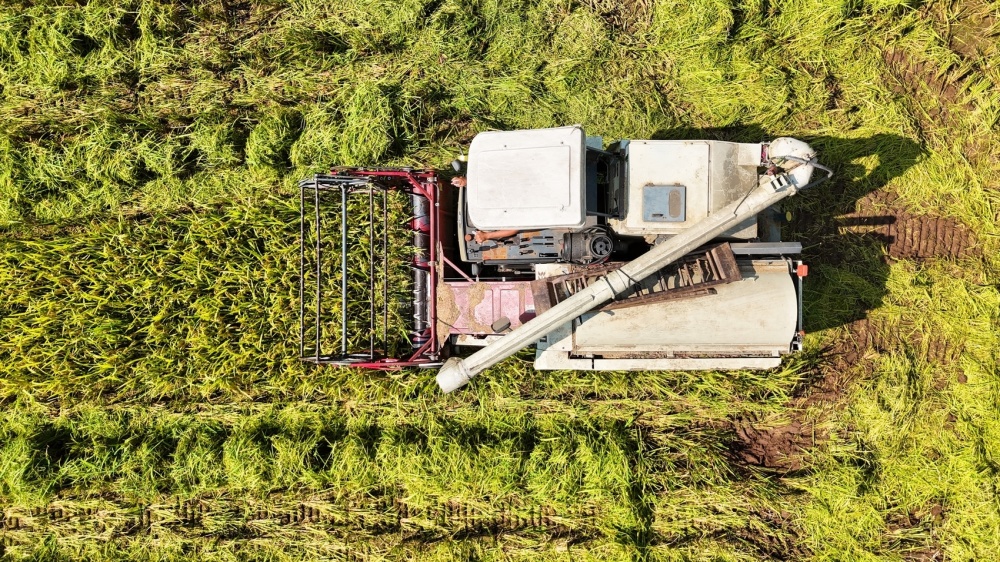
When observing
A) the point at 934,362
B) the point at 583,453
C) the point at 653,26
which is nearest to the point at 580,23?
the point at 653,26

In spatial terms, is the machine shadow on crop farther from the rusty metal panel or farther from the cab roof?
the rusty metal panel

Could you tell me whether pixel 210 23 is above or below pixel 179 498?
above

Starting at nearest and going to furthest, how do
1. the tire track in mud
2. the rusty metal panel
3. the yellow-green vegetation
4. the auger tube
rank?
1. the auger tube
2. the rusty metal panel
3. the yellow-green vegetation
4. the tire track in mud

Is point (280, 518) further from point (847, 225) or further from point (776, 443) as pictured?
point (847, 225)

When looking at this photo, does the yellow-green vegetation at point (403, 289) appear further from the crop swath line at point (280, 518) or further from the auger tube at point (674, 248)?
the auger tube at point (674, 248)

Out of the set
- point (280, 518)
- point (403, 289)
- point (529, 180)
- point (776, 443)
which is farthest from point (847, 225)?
point (280, 518)

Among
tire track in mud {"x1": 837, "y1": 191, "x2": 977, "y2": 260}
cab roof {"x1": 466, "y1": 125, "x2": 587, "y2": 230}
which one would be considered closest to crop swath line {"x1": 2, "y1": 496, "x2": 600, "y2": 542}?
cab roof {"x1": 466, "y1": 125, "x2": 587, "y2": 230}

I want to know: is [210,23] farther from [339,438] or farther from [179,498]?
[179,498]
